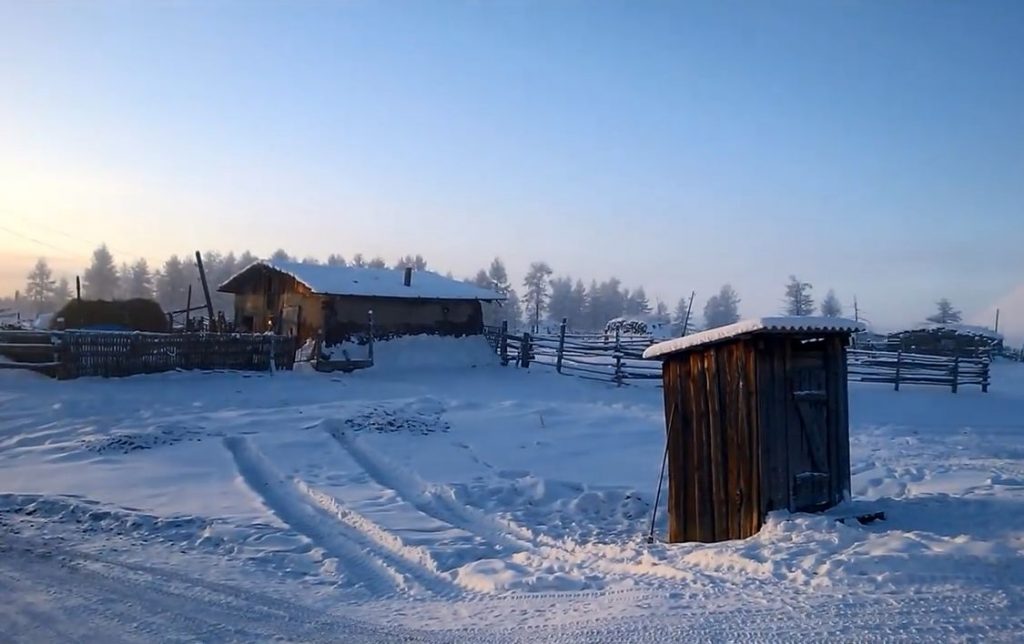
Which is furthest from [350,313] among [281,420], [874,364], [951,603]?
[951,603]

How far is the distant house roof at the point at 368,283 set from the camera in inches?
1176

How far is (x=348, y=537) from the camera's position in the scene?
9.30 metres

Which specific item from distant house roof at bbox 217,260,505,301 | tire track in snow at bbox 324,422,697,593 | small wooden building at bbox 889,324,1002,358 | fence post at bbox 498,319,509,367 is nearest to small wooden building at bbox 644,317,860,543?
tire track in snow at bbox 324,422,697,593

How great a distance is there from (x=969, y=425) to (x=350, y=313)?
19.8 meters

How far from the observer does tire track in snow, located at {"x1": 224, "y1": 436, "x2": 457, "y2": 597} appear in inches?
301

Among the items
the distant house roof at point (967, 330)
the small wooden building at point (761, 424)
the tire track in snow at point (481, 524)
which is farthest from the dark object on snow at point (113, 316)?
the distant house roof at point (967, 330)

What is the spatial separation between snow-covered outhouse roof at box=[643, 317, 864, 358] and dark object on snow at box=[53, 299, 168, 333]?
92.4 feet

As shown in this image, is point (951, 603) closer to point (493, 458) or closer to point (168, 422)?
point (493, 458)

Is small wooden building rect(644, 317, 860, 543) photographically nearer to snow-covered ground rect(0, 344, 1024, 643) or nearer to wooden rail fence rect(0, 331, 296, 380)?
snow-covered ground rect(0, 344, 1024, 643)

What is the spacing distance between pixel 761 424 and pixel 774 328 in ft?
3.38

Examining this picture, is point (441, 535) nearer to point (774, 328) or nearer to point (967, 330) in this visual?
point (774, 328)

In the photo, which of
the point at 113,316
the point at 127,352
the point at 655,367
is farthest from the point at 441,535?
the point at 113,316

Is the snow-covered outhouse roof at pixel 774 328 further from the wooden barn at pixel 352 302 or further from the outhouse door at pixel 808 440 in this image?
the wooden barn at pixel 352 302

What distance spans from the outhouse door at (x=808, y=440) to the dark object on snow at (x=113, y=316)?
29.1 meters
